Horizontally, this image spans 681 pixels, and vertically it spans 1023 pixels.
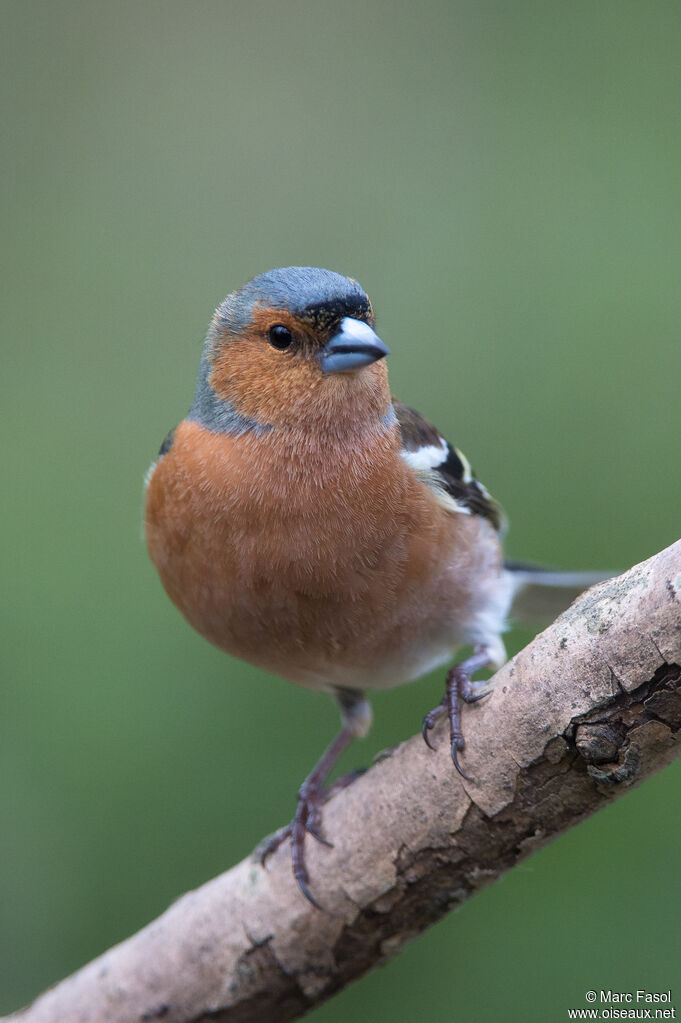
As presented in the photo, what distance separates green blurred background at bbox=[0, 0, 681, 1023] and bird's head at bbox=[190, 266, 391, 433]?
131cm

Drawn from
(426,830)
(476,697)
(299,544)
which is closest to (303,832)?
(426,830)

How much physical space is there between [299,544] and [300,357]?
20.8 inches

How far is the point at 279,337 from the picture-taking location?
3186mm

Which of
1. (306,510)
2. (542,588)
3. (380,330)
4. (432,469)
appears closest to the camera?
(306,510)

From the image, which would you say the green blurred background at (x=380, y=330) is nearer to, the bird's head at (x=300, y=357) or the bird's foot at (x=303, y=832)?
the bird's foot at (x=303, y=832)

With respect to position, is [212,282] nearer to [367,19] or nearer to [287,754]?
[367,19]

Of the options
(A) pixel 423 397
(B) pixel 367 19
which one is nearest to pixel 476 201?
(A) pixel 423 397

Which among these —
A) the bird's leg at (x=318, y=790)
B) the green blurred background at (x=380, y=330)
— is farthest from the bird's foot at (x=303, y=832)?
the green blurred background at (x=380, y=330)

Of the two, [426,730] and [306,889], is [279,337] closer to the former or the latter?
[426,730]

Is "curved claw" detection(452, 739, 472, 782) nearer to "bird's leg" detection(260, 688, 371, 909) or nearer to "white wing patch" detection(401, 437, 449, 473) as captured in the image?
"bird's leg" detection(260, 688, 371, 909)

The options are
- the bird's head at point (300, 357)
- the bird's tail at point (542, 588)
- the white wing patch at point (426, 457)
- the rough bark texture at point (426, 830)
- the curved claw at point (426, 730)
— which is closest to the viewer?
the rough bark texture at point (426, 830)

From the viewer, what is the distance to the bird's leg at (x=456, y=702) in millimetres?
2826

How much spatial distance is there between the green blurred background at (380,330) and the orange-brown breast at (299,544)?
3.05 feet

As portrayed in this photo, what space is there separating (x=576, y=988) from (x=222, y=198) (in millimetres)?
4109
